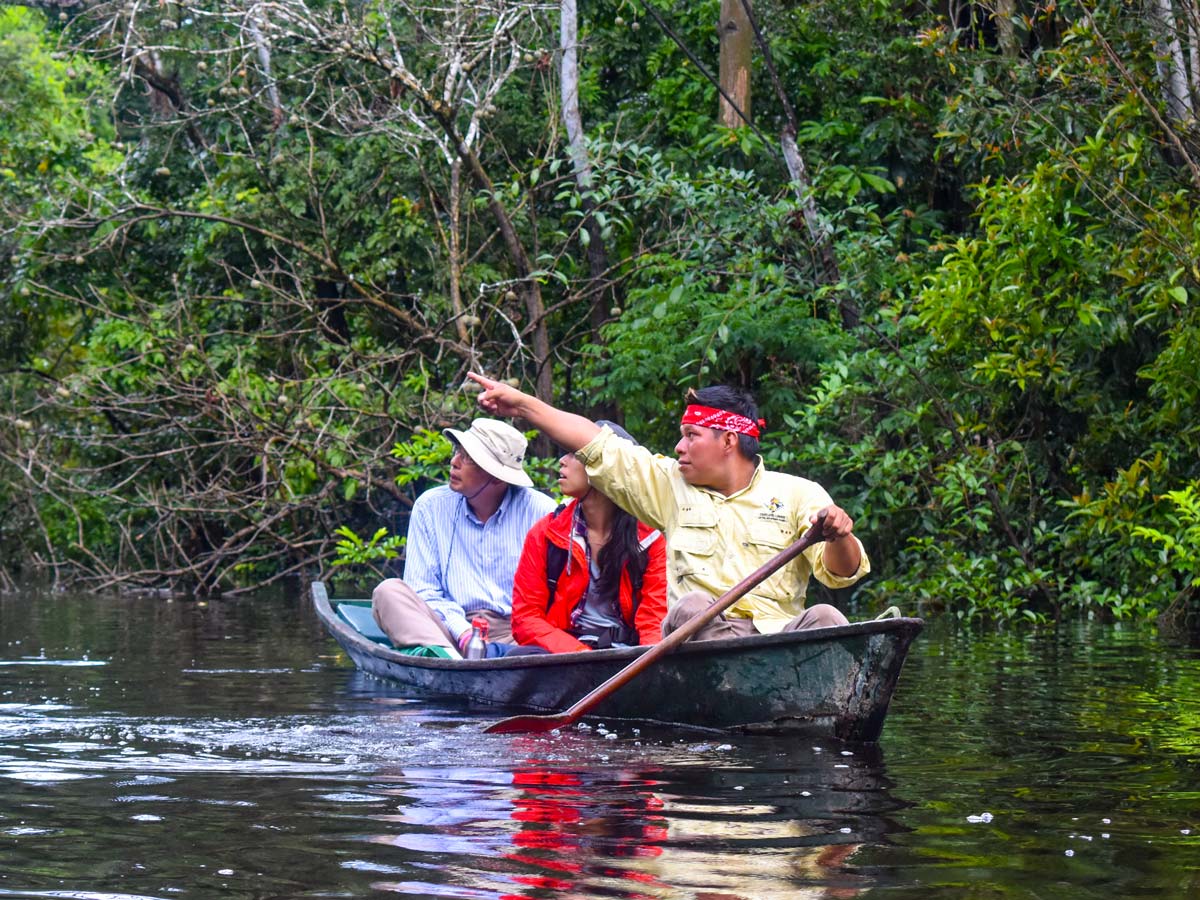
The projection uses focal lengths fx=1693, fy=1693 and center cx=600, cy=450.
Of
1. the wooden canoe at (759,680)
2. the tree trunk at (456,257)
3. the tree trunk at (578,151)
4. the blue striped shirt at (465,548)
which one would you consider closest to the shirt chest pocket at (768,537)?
the wooden canoe at (759,680)

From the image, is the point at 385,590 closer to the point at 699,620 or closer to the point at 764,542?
the point at 764,542

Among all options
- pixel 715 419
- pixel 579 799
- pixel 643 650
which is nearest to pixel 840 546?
pixel 715 419

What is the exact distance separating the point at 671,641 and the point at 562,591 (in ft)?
4.54

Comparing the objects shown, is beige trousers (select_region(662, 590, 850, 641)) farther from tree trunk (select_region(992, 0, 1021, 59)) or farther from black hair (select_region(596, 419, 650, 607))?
tree trunk (select_region(992, 0, 1021, 59))

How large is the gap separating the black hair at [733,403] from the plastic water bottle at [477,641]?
2007 mm

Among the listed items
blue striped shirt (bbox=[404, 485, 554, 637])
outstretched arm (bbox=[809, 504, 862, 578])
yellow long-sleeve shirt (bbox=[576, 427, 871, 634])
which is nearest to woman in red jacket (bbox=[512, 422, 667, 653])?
yellow long-sleeve shirt (bbox=[576, 427, 871, 634])

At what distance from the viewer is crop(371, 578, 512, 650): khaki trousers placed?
310 inches

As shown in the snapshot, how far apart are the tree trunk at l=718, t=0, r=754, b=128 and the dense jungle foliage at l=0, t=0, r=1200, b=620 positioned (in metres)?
0.25

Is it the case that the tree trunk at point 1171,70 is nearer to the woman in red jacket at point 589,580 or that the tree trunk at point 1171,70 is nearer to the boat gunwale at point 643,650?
the woman in red jacket at point 589,580

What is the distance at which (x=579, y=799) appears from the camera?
4.70m

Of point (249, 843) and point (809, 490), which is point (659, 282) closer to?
point (809, 490)

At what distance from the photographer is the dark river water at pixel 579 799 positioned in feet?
12.0

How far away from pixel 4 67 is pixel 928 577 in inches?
536

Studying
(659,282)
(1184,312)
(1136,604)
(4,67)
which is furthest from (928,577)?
(4,67)
